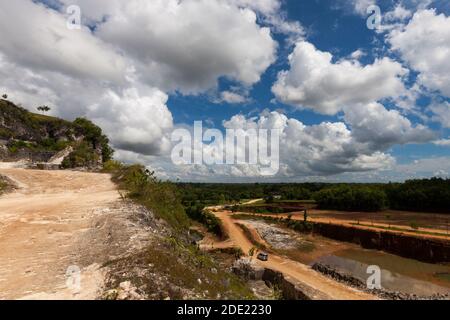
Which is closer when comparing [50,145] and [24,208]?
[24,208]

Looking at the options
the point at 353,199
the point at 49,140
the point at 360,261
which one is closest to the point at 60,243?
the point at 360,261

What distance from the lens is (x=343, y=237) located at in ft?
135

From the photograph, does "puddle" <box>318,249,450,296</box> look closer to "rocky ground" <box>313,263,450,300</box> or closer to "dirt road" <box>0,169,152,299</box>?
"rocky ground" <box>313,263,450,300</box>

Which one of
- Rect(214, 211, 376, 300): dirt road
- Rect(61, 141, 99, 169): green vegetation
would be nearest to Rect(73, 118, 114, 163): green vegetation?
Rect(61, 141, 99, 169): green vegetation

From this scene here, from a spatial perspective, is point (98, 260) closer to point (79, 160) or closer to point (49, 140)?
point (79, 160)

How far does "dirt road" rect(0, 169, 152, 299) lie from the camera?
4.90 meters

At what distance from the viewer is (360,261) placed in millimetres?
31719

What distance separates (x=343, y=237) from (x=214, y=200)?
60703 millimetres

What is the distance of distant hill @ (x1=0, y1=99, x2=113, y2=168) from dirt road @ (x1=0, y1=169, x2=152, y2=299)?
64.6ft

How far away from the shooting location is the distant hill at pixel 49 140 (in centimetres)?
3028

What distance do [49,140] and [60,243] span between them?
3681cm

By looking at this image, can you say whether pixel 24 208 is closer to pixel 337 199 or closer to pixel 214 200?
pixel 337 199
